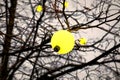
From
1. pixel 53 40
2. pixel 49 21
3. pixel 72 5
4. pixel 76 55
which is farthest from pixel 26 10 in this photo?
pixel 53 40

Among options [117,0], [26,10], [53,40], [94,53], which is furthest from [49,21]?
[53,40]

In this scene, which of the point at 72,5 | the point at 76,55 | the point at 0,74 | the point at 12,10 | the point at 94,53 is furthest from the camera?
the point at 72,5

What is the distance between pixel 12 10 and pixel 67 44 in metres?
1.85

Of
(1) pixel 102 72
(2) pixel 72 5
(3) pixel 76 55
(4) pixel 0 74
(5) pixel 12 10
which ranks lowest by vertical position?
(1) pixel 102 72

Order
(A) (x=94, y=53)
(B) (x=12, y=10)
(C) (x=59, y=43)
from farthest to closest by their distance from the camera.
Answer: (A) (x=94, y=53) → (B) (x=12, y=10) → (C) (x=59, y=43)

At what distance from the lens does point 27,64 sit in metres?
5.50

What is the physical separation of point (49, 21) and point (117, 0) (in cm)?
234

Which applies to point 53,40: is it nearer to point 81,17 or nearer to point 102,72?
point 102,72

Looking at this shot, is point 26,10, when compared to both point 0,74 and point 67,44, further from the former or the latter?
point 67,44

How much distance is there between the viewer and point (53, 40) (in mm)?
1337

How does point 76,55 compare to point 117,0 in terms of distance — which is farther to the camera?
point 117,0

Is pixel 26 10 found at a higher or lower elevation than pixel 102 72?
higher

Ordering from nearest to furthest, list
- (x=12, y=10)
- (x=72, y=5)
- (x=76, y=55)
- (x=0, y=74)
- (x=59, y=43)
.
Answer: (x=59, y=43) → (x=12, y=10) → (x=0, y=74) → (x=76, y=55) → (x=72, y=5)

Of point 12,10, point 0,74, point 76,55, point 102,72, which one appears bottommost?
point 102,72
